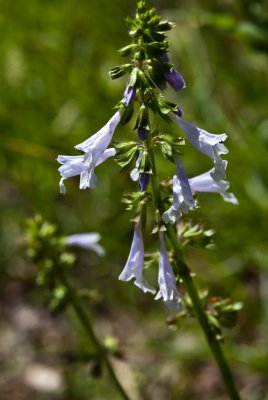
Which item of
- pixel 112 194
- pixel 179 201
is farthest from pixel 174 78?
pixel 112 194

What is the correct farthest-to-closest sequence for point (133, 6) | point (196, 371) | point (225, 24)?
point (133, 6), point (196, 371), point (225, 24)

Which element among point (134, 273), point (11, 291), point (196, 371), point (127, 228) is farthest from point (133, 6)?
point (134, 273)

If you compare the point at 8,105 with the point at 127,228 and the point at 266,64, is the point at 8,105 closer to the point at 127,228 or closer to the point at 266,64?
the point at 127,228

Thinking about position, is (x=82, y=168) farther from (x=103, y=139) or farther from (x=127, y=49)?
(x=127, y=49)

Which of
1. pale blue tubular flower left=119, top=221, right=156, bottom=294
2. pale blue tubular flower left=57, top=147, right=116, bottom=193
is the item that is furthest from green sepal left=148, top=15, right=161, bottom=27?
pale blue tubular flower left=119, top=221, right=156, bottom=294

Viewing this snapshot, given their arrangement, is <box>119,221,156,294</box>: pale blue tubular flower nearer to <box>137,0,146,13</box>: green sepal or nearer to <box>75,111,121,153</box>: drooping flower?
<box>75,111,121,153</box>: drooping flower
